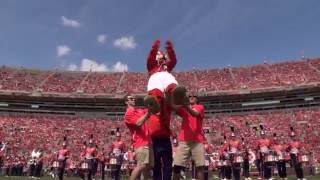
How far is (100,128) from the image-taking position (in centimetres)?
4734

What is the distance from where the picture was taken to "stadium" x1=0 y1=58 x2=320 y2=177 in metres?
43.9

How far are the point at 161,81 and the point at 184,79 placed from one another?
48.2m

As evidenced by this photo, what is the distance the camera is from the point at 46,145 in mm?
43312

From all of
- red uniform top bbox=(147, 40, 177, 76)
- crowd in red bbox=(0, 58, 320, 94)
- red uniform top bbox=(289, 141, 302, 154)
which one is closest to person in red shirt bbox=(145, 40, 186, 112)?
red uniform top bbox=(147, 40, 177, 76)

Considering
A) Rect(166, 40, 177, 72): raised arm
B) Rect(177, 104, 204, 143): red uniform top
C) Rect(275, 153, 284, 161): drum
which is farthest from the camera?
Rect(275, 153, 284, 161): drum

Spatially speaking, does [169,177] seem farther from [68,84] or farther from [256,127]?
[68,84]

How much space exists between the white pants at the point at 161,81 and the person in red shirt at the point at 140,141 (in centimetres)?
48

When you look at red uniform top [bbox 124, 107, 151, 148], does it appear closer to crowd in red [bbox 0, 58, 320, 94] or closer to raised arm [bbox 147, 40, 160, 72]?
raised arm [bbox 147, 40, 160, 72]

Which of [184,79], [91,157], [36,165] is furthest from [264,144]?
[184,79]

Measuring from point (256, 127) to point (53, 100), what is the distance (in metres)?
22.8

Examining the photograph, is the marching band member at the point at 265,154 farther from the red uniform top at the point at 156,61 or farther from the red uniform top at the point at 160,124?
the red uniform top at the point at 160,124

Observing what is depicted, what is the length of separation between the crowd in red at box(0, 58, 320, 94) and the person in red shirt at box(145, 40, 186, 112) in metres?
41.8

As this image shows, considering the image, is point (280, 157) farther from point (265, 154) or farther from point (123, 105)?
point (123, 105)

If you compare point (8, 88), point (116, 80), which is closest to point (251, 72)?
point (116, 80)
